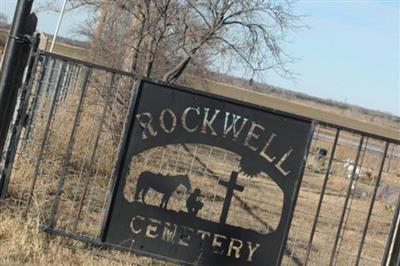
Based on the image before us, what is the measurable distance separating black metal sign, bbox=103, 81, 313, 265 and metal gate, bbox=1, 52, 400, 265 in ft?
0.79

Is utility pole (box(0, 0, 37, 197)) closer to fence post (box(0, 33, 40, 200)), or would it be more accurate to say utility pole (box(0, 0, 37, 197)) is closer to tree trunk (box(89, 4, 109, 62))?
fence post (box(0, 33, 40, 200))

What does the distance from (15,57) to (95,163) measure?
3.44 m

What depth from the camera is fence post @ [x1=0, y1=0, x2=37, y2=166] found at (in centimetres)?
593

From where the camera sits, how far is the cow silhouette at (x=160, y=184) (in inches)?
236

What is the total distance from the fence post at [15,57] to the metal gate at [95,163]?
0.13 metres

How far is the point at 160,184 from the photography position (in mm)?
6031

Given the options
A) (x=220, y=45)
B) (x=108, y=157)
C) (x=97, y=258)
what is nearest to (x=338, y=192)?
(x=220, y=45)

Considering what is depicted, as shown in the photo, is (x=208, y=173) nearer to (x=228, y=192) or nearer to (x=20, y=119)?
(x=228, y=192)

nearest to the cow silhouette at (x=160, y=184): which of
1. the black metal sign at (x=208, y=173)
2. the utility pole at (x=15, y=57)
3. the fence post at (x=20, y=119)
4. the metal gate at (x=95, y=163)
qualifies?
the black metal sign at (x=208, y=173)

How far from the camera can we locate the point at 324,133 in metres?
6.86

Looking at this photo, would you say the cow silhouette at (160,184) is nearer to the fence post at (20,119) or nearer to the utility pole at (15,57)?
the fence post at (20,119)

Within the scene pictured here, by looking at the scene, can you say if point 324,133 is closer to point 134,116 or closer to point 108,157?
point 134,116

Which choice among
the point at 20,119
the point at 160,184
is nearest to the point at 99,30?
the point at 20,119

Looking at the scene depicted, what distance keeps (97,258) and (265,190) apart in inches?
205
